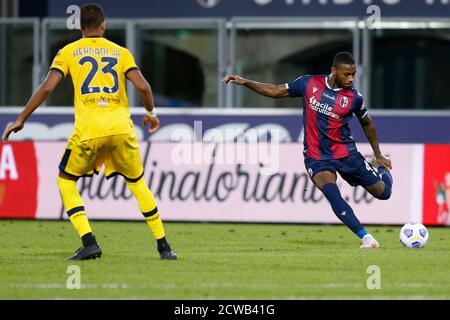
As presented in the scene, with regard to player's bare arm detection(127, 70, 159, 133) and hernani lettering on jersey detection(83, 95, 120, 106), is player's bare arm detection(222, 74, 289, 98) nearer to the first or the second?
player's bare arm detection(127, 70, 159, 133)

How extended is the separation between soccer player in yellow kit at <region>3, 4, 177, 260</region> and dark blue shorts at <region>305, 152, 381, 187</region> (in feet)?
8.26

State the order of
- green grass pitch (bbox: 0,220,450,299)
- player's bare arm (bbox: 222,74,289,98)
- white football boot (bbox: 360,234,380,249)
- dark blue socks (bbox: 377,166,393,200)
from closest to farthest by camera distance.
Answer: green grass pitch (bbox: 0,220,450,299) < white football boot (bbox: 360,234,380,249) < player's bare arm (bbox: 222,74,289,98) < dark blue socks (bbox: 377,166,393,200)

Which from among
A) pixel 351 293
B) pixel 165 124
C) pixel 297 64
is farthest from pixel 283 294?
pixel 297 64

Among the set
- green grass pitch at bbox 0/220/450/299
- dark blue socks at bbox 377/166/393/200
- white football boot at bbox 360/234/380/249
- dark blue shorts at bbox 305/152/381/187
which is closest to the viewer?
green grass pitch at bbox 0/220/450/299

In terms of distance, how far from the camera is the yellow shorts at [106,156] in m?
10.5

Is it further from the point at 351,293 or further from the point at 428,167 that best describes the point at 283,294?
the point at 428,167

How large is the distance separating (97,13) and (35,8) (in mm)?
12268

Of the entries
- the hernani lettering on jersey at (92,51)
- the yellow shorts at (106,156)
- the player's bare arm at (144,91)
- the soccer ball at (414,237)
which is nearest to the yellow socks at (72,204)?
the yellow shorts at (106,156)

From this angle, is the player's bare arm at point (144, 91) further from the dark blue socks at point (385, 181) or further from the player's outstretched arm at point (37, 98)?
the dark blue socks at point (385, 181)

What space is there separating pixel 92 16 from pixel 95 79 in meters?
0.52

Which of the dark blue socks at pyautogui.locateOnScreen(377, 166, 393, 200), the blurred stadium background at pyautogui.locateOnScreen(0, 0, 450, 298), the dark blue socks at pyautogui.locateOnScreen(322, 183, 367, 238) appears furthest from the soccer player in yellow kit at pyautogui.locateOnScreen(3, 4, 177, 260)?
the blurred stadium background at pyautogui.locateOnScreen(0, 0, 450, 298)

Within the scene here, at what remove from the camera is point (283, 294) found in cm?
839

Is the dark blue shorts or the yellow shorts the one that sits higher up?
the yellow shorts

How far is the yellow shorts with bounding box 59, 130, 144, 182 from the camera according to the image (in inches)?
413
